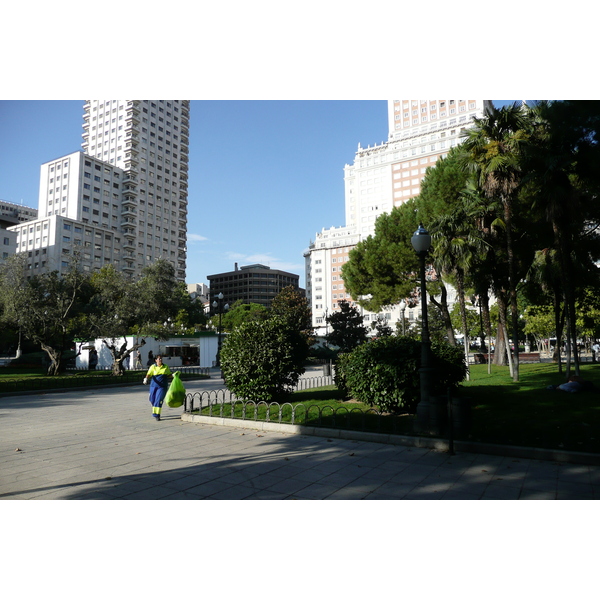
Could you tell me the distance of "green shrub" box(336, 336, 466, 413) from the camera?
364 inches

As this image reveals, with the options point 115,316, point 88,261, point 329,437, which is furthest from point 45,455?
point 88,261

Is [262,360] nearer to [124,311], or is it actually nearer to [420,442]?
[420,442]

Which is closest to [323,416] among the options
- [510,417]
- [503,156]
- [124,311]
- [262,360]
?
[262,360]

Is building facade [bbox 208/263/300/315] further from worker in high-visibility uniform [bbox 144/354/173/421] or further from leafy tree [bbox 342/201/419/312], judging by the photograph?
worker in high-visibility uniform [bbox 144/354/173/421]

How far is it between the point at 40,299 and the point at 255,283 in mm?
127662

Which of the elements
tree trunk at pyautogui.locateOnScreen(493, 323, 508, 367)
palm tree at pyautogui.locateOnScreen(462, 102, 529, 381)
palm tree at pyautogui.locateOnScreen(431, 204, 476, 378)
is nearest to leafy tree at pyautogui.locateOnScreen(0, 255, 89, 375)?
palm tree at pyautogui.locateOnScreen(431, 204, 476, 378)

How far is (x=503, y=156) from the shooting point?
16.4 metres

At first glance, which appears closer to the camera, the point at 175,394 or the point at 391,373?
the point at 391,373

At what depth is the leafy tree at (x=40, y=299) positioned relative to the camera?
23.1 metres

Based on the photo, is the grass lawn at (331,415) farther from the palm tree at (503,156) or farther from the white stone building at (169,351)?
the white stone building at (169,351)

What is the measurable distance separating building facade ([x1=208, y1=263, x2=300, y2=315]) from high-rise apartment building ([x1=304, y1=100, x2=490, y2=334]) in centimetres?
2175

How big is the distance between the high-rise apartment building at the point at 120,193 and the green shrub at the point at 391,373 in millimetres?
79314

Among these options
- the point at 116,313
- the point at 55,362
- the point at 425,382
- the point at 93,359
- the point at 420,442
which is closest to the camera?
the point at 420,442

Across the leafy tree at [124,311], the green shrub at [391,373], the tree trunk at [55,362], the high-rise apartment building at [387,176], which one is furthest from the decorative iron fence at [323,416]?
the high-rise apartment building at [387,176]
